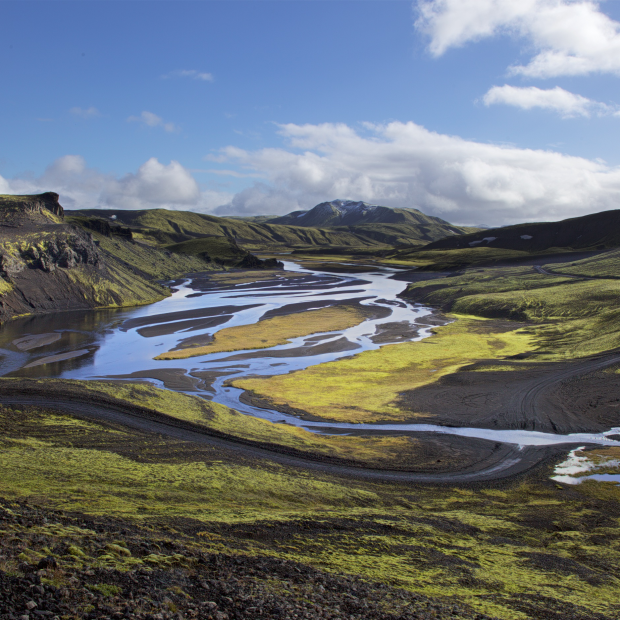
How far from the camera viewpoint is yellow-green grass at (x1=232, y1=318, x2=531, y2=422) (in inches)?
1342

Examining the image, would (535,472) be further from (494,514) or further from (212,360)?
(212,360)

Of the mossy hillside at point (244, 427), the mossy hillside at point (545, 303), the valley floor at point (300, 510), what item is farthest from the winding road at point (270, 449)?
the mossy hillside at point (545, 303)

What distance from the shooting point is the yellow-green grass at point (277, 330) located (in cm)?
5169

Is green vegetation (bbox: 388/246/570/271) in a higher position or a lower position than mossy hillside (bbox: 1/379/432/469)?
higher

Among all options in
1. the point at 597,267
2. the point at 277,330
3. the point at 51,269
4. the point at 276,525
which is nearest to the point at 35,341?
the point at 277,330

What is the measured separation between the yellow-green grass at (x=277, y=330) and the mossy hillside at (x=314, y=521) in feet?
88.7

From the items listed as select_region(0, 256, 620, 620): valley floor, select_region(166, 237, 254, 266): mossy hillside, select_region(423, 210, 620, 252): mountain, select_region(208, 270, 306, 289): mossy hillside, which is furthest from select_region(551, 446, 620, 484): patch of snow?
select_region(166, 237, 254, 266): mossy hillside

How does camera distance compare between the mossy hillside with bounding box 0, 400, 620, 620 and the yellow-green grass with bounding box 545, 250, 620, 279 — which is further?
the yellow-green grass with bounding box 545, 250, 620, 279

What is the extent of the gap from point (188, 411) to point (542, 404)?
87.8 feet

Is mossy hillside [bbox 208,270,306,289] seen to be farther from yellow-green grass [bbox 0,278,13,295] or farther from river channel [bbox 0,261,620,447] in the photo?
yellow-green grass [bbox 0,278,13,295]

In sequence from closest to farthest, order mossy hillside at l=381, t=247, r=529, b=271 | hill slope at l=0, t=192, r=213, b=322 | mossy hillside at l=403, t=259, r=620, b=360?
mossy hillside at l=403, t=259, r=620, b=360
hill slope at l=0, t=192, r=213, b=322
mossy hillside at l=381, t=247, r=529, b=271

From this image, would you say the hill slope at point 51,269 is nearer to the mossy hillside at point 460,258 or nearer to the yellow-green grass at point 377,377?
the yellow-green grass at point 377,377

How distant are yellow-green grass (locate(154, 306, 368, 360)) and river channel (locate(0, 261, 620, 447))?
5.78 feet

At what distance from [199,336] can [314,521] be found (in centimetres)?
4496
